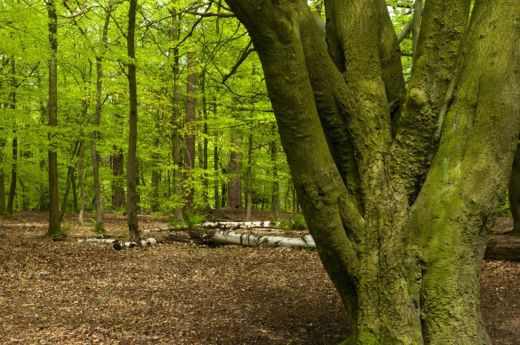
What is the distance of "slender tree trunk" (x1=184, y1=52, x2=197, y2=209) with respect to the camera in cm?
1408

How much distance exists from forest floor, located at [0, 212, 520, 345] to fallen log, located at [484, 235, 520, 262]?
0.16m

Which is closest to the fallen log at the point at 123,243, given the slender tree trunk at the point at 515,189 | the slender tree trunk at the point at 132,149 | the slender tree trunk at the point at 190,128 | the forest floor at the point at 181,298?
the slender tree trunk at the point at 132,149

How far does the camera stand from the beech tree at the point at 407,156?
2783 millimetres

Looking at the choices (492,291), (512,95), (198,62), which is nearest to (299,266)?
(492,291)

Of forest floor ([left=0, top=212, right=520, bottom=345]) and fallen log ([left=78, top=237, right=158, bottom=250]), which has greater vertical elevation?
fallen log ([left=78, top=237, right=158, bottom=250])

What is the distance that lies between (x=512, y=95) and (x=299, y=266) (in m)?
5.37

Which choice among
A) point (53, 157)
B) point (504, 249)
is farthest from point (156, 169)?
point (504, 249)

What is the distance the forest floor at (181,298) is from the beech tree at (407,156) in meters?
1.43

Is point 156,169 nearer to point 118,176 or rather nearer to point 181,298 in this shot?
point 118,176

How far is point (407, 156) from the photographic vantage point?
10.1 feet

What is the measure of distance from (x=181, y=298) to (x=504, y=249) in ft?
18.2

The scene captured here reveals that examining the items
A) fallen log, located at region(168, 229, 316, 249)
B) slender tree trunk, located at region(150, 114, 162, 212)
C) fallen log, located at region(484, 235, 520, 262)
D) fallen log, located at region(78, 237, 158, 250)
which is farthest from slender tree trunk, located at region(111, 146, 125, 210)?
fallen log, located at region(484, 235, 520, 262)

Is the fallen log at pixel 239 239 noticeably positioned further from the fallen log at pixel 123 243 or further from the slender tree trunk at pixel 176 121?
the slender tree trunk at pixel 176 121

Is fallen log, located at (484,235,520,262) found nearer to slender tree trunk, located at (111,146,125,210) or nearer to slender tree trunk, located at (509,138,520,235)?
slender tree trunk, located at (509,138,520,235)
